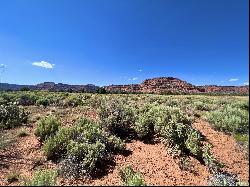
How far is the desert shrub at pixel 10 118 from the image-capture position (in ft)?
50.0

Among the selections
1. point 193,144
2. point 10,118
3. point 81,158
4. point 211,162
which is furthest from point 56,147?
point 10,118

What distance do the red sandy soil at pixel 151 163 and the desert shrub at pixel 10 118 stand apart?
2939 mm

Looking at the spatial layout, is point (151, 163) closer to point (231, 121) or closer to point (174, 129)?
point (174, 129)

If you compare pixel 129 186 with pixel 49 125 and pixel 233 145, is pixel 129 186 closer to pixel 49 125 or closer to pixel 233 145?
pixel 233 145

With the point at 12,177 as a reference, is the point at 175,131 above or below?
above

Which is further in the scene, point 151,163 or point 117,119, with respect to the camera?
point 117,119

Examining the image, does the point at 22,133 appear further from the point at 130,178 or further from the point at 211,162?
the point at 211,162

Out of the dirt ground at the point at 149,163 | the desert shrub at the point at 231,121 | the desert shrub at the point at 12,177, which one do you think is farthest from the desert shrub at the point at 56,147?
the desert shrub at the point at 231,121

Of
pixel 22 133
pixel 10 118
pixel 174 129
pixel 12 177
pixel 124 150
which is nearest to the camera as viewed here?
pixel 12 177

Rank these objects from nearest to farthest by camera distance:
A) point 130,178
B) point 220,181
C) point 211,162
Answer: point 220,181 < point 130,178 < point 211,162

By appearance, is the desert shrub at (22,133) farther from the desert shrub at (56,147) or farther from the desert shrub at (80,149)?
the desert shrub at (56,147)

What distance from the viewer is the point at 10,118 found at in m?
16.0

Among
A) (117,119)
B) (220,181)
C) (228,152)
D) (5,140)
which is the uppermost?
(117,119)

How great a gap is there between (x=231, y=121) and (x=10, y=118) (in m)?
11.1
